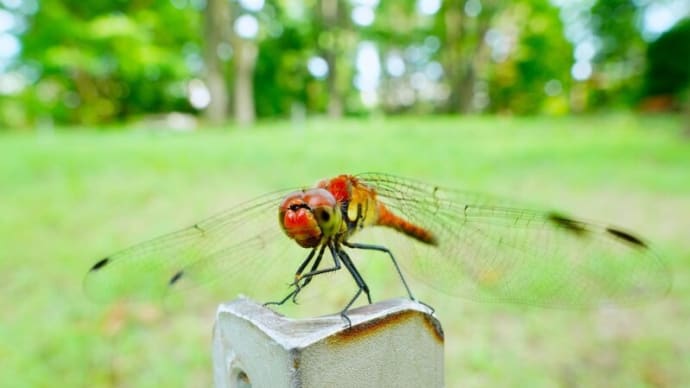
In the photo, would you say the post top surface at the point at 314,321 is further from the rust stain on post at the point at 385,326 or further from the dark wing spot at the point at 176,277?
the dark wing spot at the point at 176,277

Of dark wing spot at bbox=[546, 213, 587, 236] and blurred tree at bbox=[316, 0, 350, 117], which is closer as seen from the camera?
dark wing spot at bbox=[546, 213, 587, 236]

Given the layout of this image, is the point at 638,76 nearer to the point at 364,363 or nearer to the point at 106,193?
the point at 106,193

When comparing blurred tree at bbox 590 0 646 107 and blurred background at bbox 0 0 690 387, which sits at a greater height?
blurred tree at bbox 590 0 646 107

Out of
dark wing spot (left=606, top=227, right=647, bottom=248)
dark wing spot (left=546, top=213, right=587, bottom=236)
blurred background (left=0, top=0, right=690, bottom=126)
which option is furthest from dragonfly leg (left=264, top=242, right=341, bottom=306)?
blurred background (left=0, top=0, right=690, bottom=126)

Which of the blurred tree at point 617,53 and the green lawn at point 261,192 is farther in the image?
the blurred tree at point 617,53

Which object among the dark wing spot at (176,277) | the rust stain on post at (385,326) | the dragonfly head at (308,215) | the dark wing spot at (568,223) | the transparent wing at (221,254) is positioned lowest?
the dark wing spot at (176,277)

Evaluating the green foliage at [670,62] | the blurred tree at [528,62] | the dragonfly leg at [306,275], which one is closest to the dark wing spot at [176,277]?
the dragonfly leg at [306,275]

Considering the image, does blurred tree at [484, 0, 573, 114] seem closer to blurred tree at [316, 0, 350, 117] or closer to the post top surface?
blurred tree at [316, 0, 350, 117]

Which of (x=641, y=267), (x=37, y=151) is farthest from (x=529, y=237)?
(x=37, y=151)

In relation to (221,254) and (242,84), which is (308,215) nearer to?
(221,254)
